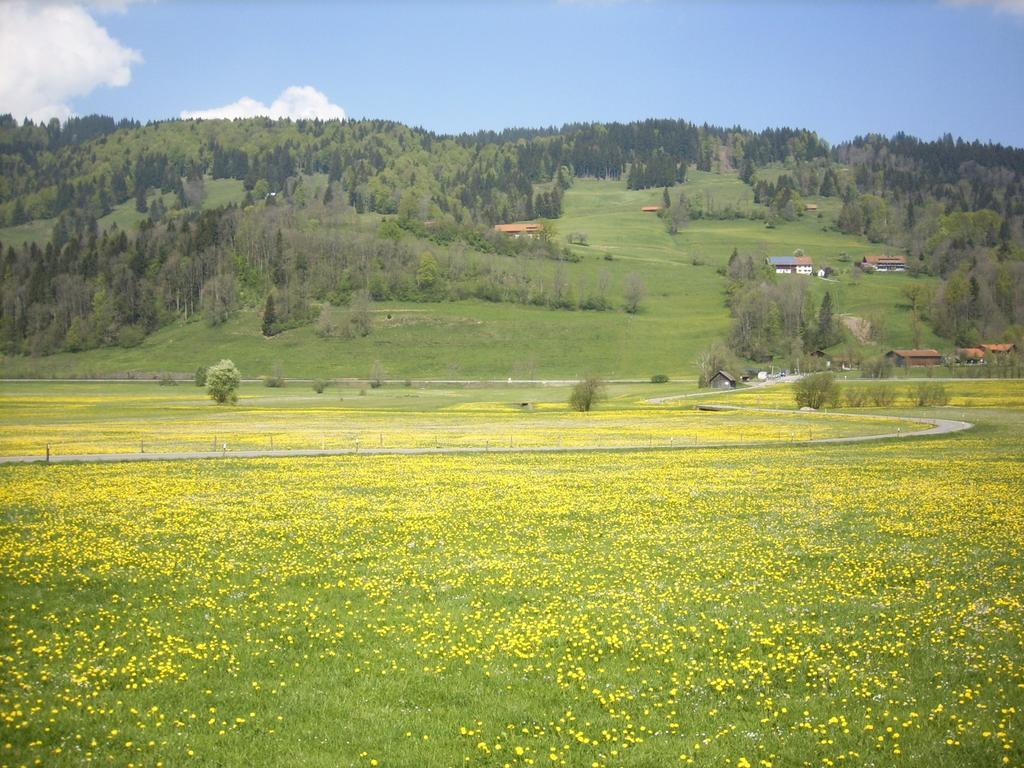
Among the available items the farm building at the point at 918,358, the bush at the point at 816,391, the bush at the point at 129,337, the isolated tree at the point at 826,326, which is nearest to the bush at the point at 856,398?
the bush at the point at 816,391

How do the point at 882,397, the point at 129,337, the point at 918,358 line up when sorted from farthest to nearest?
the point at 129,337 < the point at 918,358 < the point at 882,397

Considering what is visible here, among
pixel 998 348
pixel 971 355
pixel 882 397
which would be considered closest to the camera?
pixel 882 397

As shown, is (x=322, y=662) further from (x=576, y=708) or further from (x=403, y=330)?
(x=403, y=330)

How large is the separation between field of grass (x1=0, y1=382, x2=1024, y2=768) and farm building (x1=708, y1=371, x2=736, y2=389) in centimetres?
10497

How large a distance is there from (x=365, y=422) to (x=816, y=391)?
51.7 meters

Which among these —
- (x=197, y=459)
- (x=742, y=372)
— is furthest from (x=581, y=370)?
(x=197, y=459)

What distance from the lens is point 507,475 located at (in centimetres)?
3638

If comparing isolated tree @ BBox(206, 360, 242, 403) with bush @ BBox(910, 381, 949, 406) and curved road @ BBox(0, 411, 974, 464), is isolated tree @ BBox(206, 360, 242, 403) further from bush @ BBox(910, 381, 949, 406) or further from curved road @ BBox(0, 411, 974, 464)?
bush @ BBox(910, 381, 949, 406)

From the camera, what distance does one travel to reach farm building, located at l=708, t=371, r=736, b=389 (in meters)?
133

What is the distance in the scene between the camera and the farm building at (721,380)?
13275cm

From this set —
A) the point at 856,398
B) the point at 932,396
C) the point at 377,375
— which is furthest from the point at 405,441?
the point at 377,375

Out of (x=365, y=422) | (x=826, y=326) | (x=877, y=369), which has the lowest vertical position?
(x=365, y=422)

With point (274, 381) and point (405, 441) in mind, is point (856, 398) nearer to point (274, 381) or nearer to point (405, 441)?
point (405, 441)

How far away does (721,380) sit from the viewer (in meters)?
134
